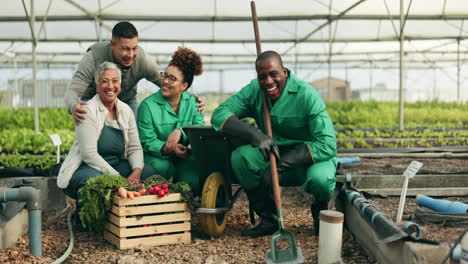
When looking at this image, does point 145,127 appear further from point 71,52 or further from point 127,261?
point 71,52

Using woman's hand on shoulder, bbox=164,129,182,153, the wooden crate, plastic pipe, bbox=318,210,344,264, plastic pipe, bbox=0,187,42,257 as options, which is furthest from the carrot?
plastic pipe, bbox=318,210,344,264

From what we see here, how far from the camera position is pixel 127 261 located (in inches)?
99.8

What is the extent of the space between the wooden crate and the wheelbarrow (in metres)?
0.15

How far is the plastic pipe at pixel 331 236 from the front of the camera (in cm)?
229

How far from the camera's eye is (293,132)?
2988 mm

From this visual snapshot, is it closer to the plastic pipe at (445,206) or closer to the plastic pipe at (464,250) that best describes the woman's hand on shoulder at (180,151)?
the plastic pipe at (445,206)

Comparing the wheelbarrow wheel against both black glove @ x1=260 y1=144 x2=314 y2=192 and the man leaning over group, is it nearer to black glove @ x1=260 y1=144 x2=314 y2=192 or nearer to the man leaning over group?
black glove @ x1=260 y1=144 x2=314 y2=192

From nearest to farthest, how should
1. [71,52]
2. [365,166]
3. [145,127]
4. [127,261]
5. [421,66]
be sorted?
1. [127,261]
2. [145,127]
3. [365,166]
4. [71,52]
5. [421,66]

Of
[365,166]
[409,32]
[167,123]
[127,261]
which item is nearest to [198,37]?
[409,32]

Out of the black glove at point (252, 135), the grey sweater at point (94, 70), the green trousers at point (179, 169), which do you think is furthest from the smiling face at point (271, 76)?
the grey sweater at point (94, 70)

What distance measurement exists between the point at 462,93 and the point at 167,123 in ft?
85.4

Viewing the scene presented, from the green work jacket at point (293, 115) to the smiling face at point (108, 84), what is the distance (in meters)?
0.71

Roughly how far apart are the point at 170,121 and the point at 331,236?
5.22 ft

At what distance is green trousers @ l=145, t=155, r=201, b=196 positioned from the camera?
338 centimetres
